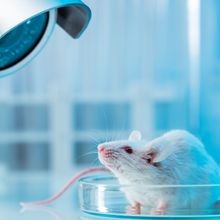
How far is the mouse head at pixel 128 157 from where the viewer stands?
0.67 m

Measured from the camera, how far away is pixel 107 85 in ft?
7.39

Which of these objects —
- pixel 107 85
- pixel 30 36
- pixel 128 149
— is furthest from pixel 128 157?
pixel 107 85

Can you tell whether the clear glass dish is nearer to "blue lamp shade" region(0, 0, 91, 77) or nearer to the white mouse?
the white mouse

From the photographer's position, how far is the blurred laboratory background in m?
1.97

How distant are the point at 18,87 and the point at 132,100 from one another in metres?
0.45

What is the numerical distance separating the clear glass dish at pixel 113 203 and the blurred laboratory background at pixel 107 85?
0.97 meters

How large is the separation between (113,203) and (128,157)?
0.07 m

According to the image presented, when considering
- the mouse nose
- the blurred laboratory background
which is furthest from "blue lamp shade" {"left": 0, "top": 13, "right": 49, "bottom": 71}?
the blurred laboratory background

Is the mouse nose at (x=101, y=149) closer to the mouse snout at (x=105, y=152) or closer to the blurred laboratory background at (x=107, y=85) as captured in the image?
the mouse snout at (x=105, y=152)

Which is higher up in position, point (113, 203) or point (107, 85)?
point (107, 85)

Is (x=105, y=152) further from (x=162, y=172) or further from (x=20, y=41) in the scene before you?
(x=20, y=41)

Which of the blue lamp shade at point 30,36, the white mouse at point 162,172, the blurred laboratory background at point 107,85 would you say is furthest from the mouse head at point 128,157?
the blurred laboratory background at point 107,85

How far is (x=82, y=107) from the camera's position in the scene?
92.9 inches

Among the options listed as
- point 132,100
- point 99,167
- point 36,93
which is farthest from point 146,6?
point 99,167
